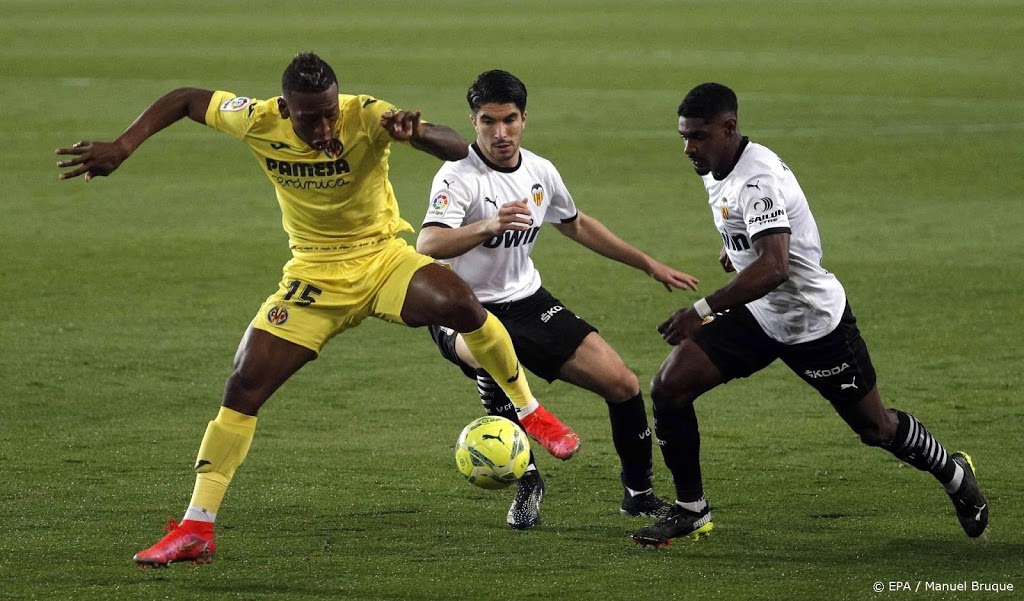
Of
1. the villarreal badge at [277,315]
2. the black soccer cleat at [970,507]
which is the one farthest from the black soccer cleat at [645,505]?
the villarreal badge at [277,315]

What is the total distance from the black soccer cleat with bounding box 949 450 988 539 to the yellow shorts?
2.53 metres

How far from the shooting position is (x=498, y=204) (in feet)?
24.7

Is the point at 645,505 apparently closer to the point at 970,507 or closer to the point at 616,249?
the point at 616,249

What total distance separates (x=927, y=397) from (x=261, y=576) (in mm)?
5181

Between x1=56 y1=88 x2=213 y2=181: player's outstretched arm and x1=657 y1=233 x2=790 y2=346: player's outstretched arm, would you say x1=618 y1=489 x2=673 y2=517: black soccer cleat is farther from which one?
x1=56 y1=88 x2=213 y2=181: player's outstretched arm

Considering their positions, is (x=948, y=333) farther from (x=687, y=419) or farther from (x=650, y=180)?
(x=650, y=180)

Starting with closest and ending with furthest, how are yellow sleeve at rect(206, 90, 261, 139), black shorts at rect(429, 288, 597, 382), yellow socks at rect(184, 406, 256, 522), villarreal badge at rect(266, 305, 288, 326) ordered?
yellow socks at rect(184, 406, 256, 522)
villarreal badge at rect(266, 305, 288, 326)
yellow sleeve at rect(206, 90, 261, 139)
black shorts at rect(429, 288, 597, 382)

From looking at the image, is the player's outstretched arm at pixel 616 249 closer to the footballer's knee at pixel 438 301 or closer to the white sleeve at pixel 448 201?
the white sleeve at pixel 448 201

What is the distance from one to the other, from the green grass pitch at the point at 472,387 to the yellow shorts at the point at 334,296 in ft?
3.12

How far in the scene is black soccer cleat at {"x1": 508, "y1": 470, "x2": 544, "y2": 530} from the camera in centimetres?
714

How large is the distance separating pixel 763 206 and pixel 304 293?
6.39 feet

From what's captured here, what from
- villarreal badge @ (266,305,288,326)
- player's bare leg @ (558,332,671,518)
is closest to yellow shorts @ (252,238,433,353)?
villarreal badge @ (266,305,288,326)

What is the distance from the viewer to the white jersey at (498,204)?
24.6ft

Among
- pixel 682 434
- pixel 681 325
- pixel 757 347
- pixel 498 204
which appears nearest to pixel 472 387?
pixel 498 204
